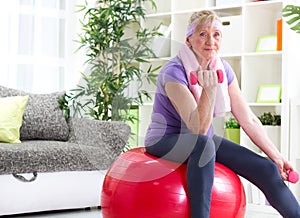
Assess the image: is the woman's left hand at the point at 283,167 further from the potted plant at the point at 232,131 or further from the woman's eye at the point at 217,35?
the potted plant at the point at 232,131

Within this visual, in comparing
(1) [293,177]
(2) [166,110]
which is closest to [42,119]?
(2) [166,110]

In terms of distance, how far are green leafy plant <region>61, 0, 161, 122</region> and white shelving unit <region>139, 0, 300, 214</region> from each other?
29 cm

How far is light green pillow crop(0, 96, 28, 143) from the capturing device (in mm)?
3682

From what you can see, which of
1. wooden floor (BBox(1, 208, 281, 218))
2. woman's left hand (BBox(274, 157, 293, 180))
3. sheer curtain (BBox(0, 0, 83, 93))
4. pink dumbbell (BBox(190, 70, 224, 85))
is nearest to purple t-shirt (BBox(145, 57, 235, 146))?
pink dumbbell (BBox(190, 70, 224, 85))

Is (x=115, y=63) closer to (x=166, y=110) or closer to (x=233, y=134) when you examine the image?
(x=166, y=110)

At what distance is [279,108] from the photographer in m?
4.13

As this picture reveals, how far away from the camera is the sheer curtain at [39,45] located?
14.9 feet

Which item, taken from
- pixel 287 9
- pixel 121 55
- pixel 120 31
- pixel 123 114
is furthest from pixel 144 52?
pixel 120 31

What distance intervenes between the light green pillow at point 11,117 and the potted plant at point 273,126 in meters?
1.59

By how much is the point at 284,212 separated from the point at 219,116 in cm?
48

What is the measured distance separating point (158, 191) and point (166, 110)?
0.37m

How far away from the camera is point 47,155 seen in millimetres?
3480

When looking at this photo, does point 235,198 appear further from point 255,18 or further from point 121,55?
point 255,18

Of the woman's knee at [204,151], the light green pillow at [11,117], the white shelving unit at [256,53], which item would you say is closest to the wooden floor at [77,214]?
Answer: the white shelving unit at [256,53]
